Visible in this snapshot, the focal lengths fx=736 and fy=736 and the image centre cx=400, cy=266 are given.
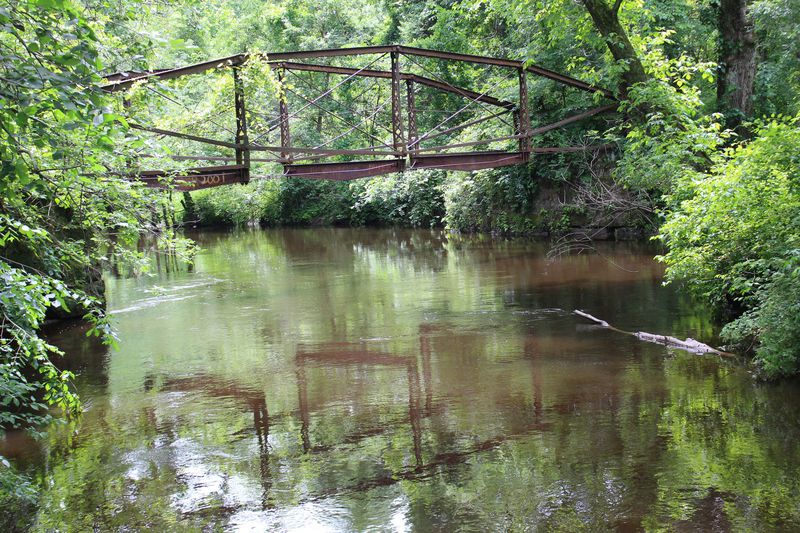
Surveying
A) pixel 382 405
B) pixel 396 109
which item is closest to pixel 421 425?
pixel 382 405

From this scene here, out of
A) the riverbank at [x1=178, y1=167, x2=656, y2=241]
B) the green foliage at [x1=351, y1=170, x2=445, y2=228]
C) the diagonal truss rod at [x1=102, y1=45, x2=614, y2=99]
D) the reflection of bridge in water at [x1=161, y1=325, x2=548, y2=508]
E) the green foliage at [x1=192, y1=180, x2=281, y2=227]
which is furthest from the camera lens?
the green foliage at [x1=192, y1=180, x2=281, y2=227]

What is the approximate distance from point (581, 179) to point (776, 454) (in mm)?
18266

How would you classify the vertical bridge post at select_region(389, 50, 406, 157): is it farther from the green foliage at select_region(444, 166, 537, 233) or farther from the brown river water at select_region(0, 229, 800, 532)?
the green foliage at select_region(444, 166, 537, 233)

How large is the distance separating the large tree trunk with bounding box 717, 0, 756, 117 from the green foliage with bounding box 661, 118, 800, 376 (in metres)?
11.1

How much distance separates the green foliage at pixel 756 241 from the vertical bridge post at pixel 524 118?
386 inches

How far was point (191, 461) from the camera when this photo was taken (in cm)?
779

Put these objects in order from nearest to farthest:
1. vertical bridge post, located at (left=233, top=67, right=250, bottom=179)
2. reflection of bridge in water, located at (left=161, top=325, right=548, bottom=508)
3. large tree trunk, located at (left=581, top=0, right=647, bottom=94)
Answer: reflection of bridge in water, located at (left=161, top=325, right=548, bottom=508), vertical bridge post, located at (left=233, top=67, right=250, bottom=179), large tree trunk, located at (left=581, top=0, right=647, bottom=94)

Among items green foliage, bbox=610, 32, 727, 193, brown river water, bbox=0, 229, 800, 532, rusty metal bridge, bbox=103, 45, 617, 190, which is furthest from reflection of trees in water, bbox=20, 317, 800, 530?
green foliage, bbox=610, 32, 727, 193

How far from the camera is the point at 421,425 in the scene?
8547mm

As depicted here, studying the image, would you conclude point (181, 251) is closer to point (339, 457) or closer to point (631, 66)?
point (339, 457)

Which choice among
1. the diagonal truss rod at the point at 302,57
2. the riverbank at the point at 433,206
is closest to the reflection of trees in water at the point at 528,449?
the diagonal truss rod at the point at 302,57

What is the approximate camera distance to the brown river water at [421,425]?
6.39 meters

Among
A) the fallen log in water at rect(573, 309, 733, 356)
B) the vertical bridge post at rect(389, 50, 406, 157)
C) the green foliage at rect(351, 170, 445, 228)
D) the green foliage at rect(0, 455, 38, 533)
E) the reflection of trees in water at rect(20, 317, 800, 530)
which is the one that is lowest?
the green foliage at rect(0, 455, 38, 533)

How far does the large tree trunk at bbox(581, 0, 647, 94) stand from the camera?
50.1ft
